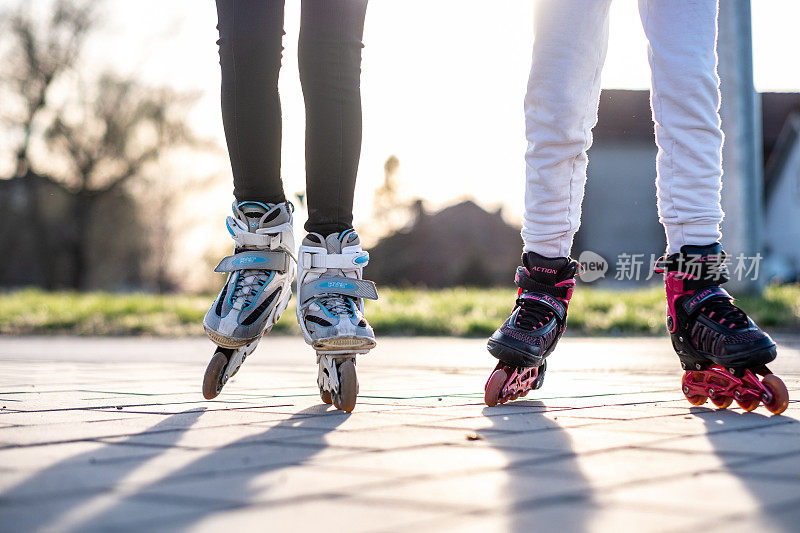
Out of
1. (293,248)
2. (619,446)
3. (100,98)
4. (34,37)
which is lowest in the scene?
(619,446)

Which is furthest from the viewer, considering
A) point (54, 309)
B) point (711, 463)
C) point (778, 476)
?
point (54, 309)

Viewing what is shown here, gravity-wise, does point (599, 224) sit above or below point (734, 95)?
below

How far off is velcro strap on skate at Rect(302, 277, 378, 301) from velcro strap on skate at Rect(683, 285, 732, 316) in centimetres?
76

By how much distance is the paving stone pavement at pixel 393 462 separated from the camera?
1064mm

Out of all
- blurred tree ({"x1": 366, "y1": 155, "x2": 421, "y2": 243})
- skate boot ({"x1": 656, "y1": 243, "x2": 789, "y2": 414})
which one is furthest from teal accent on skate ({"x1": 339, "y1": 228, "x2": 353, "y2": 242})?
blurred tree ({"x1": 366, "y1": 155, "x2": 421, "y2": 243})

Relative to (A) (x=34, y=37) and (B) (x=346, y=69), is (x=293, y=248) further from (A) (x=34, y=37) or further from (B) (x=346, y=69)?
(A) (x=34, y=37)

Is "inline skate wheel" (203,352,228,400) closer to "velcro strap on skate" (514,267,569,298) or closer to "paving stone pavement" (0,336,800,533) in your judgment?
"paving stone pavement" (0,336,800,533)

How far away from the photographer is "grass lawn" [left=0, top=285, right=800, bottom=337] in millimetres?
7812

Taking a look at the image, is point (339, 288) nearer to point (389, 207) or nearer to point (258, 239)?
point (258, 239)

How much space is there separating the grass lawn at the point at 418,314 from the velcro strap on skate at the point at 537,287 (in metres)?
5.27

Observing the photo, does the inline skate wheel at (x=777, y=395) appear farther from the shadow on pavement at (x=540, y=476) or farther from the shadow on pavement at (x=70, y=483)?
the shadow on pavement at (x=70, y=483)

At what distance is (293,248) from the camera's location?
2406 millimetres

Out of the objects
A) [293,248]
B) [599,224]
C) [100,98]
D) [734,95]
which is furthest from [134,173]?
[293,248]

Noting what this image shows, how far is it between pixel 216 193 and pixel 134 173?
226 centimetres
